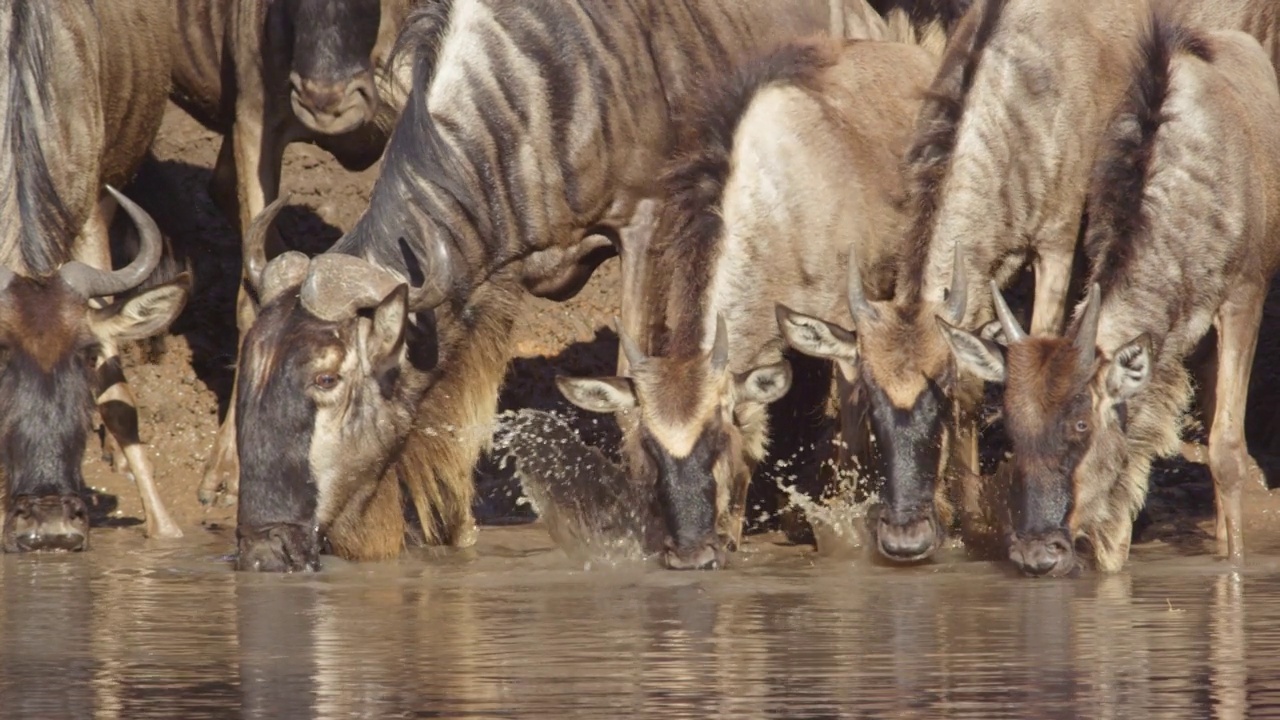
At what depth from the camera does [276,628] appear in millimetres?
7086

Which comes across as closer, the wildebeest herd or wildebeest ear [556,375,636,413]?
the wildebeest herd

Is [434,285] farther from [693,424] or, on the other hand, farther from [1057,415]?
[1057,415]

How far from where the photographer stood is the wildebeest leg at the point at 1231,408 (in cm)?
904

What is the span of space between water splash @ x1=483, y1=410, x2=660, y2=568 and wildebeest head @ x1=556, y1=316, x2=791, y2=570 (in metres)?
0.23

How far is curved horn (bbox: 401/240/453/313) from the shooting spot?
9.13 meters

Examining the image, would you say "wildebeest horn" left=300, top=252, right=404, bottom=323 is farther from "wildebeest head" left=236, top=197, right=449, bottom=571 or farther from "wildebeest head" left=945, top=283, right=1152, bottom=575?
"wildebeest head" left=945, top=283, right=1152, bottom=575

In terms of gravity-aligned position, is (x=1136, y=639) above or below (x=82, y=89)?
below

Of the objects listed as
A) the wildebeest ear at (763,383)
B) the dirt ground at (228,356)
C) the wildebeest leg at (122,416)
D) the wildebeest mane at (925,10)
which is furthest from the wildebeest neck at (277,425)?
the wildebeest mane at (925,10)

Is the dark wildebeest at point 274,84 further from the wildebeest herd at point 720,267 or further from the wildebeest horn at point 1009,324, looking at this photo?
the wildebeest horn at point 1009,324

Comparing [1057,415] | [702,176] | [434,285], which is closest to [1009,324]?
[1057,415]

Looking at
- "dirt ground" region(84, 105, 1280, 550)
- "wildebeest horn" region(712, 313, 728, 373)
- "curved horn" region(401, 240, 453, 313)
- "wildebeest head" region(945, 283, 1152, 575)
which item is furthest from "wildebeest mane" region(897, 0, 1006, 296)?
"curved horn" region(401, 240, 453, 313)

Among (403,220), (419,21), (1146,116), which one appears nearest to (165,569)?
(403,220)

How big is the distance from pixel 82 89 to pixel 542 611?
13.6 feet

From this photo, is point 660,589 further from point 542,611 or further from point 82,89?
point 82,89
